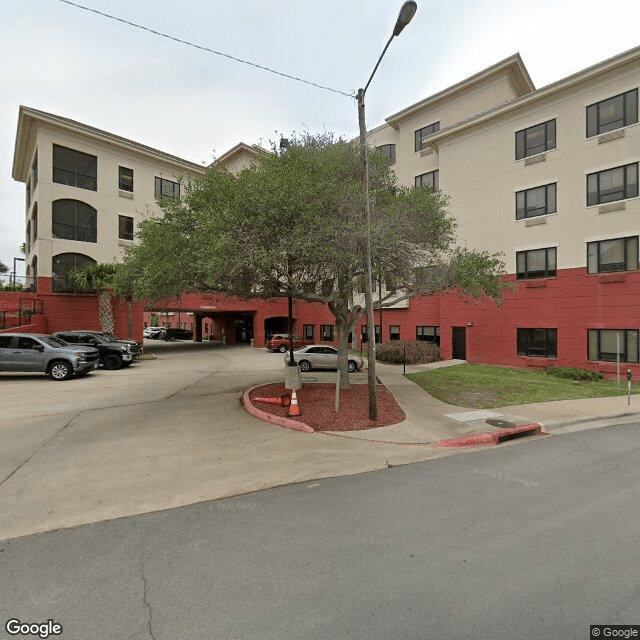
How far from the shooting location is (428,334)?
27453mm

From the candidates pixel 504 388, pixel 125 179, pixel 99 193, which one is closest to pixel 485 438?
pixel 504 388

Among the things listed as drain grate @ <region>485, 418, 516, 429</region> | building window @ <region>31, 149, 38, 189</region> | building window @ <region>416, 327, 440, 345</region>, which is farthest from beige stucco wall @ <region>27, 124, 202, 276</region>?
drain grate @ <region>485, 418, 516, 429</region>

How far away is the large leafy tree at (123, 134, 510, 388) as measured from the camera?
9.92 meters

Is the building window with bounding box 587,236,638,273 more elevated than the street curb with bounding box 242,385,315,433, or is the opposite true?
the building window with bounding box 587,236,638,273

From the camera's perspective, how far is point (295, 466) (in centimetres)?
673

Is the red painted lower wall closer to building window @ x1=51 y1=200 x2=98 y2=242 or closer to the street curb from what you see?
building window @ x1=51 y1=200 x2=98 y2=242

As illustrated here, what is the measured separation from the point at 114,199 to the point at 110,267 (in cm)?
751

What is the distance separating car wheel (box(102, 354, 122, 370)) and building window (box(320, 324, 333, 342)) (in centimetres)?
1851

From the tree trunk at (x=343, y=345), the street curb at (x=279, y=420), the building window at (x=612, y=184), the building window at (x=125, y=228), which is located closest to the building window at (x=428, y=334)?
the building window at (x=612, y=184)

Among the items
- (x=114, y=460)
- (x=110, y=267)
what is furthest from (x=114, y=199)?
(x=114, y=460)

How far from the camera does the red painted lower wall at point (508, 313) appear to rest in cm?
1880

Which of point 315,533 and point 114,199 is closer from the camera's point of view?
point 315,533

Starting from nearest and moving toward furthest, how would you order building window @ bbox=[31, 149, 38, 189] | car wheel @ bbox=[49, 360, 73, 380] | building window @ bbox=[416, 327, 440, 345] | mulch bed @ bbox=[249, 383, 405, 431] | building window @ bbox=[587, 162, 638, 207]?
mulch bed @ bbox=[249, 383, 405, 431] < car wheel @ bbox=[49, 360, 73, 380] < building window @ bbox=[587, 162, 638, 207] < building window @ bbox=[416, 327, 440, 345] < building window @ bbox=[31, 149, 38, 189]

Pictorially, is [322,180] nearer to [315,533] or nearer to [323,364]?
[315,533]
